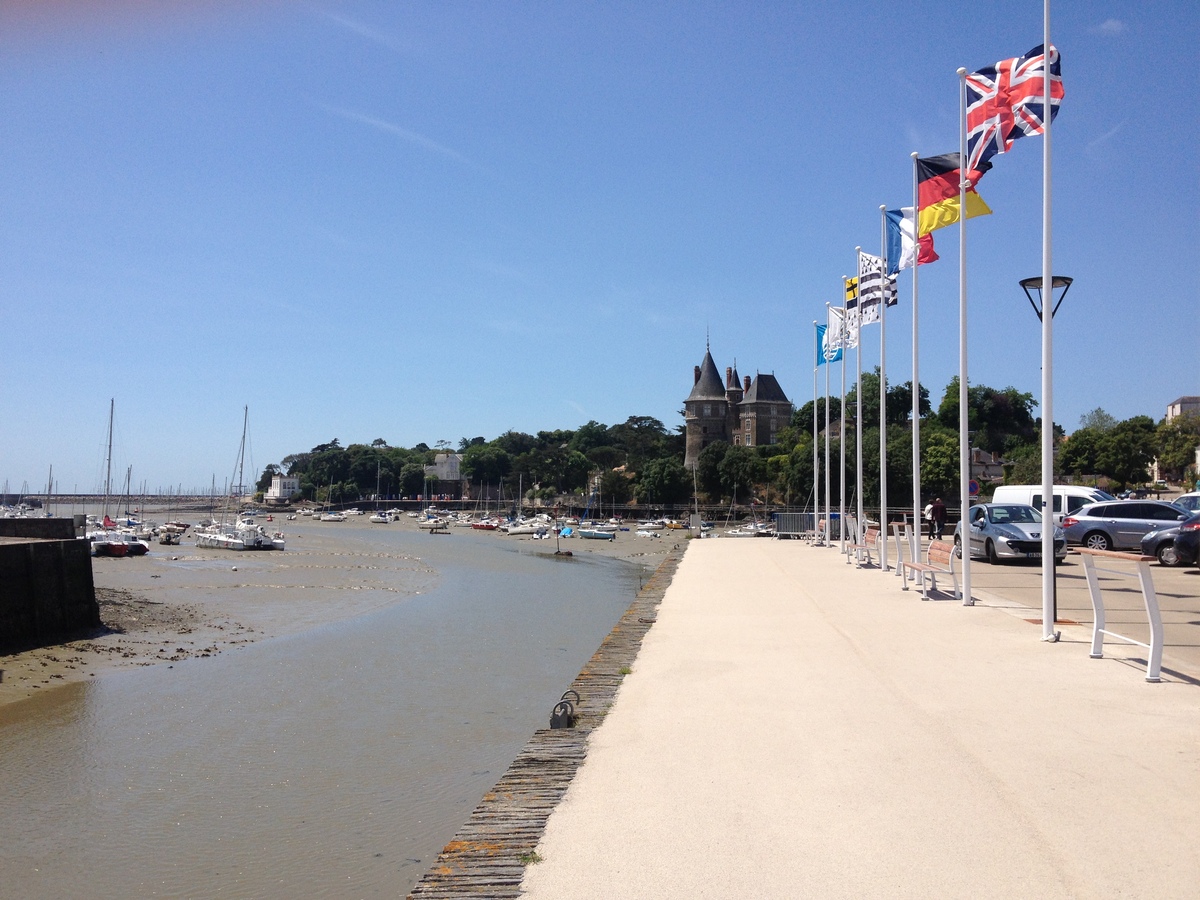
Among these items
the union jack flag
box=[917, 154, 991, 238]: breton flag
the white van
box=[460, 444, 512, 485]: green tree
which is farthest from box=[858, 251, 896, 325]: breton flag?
box=[460, 444, 512, 485]: green tree

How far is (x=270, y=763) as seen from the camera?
11617mm

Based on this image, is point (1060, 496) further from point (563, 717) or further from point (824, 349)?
point (563, 717)

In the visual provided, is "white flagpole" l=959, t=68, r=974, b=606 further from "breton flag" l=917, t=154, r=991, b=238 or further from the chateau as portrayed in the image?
the chateau

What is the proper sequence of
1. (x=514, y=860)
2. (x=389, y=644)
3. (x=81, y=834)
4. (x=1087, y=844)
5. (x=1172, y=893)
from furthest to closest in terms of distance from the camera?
1. (x=389, y=644)
2. (x=81, y=834)
3. (x=514, y=860)
4. (x=1087, y=844)
5. (x=1172, y=893)

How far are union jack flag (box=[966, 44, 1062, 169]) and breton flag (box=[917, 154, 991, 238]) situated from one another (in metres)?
0.95

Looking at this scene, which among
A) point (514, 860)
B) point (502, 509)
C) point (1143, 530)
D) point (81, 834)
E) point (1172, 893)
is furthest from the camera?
point (502, 509)

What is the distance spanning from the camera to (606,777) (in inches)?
254

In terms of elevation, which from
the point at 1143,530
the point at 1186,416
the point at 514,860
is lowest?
the point at 514,860

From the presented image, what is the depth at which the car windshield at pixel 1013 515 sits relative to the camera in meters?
22.5

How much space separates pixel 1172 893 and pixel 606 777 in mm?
3448

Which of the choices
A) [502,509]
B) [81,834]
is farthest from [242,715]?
[502,509]

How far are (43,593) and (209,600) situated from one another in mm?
11390

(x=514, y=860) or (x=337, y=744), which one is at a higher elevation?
(x=514, y=860)

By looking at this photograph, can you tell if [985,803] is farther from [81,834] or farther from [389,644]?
[389,644]
